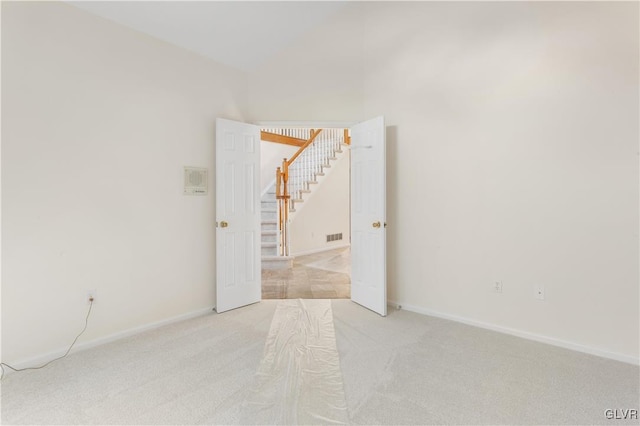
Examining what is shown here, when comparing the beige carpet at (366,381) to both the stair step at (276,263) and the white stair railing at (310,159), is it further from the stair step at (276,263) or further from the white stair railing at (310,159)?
the white stair railing at (310,159)

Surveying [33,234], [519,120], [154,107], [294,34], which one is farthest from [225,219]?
[519,120]

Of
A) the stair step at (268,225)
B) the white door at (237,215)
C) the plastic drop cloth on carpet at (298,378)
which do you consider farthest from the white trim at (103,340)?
the stair step at (268,225)

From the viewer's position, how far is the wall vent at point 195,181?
10.9 feet

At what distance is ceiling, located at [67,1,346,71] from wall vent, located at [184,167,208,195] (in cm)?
127

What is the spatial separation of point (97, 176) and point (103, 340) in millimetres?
A: 1414

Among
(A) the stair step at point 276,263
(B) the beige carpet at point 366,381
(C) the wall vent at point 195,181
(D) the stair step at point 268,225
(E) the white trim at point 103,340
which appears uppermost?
(C) the wall vent at point 195,181

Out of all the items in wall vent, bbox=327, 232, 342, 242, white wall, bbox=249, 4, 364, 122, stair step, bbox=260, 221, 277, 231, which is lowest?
wall vent, bbox=327, 232, 342, 242

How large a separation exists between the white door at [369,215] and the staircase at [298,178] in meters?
2.43

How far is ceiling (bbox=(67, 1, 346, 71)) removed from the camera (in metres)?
2.77

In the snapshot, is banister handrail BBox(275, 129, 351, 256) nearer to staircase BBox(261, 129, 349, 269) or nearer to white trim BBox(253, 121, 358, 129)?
staircase BBox(261, 129, 349, 269)

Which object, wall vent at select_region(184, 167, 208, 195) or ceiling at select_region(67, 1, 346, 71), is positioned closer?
ceiling at select_region(67, 1, 346, 71)

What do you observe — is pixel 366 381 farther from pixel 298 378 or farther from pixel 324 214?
pixel 324 214

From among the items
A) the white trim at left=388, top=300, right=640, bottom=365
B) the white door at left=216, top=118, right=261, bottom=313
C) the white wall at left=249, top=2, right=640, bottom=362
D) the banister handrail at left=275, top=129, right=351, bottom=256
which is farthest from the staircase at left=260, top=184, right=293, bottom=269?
the white trim at left=388, top=300, right=640, bottom=365

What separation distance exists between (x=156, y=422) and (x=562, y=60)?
3.82m
